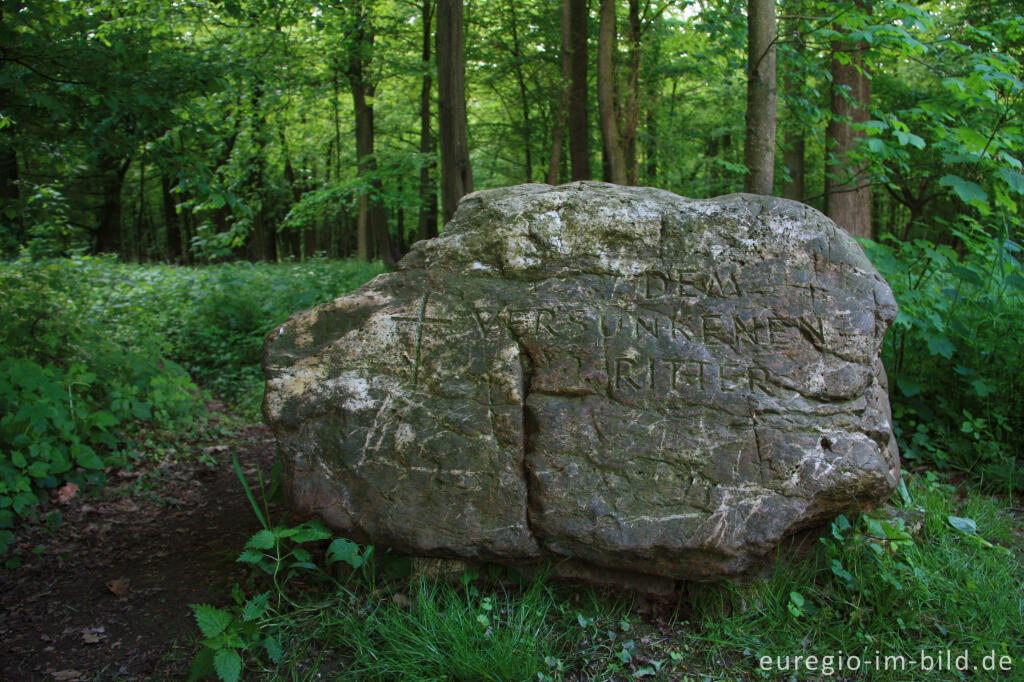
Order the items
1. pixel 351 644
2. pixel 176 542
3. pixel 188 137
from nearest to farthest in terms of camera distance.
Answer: pixel 351 644 → pixel 176 542 → pixel 188 137

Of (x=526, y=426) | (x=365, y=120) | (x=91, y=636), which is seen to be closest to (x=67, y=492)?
(x=91, y=636)

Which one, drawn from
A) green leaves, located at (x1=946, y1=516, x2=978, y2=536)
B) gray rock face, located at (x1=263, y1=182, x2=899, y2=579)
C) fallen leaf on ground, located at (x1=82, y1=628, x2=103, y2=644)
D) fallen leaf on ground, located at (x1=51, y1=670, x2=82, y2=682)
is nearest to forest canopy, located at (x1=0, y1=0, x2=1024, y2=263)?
gray rock face, located at (x1=263, y1=182, x2=899, y2=579)

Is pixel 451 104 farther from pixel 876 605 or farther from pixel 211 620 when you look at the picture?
pixel 876 605

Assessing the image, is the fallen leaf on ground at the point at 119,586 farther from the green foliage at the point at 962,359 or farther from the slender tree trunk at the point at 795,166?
the slender tree trunk at the point at 795,166

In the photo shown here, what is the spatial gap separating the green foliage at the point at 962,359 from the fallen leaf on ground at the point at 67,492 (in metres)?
5.49

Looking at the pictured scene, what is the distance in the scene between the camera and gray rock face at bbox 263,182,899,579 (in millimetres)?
2961

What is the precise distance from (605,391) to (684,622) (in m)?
1.14

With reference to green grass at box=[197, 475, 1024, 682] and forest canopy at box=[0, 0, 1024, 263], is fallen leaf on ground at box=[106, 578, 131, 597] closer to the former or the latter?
green grass at box=[197, 475, 1024, 682]

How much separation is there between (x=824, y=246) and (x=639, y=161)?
9.24 meters

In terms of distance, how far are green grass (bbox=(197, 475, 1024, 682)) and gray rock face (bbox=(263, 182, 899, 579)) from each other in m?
0.21

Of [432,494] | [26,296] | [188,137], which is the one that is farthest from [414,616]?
[26,296]

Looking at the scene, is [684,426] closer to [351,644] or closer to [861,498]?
[861,498]

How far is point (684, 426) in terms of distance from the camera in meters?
3.03

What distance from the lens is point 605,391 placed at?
311 cm
